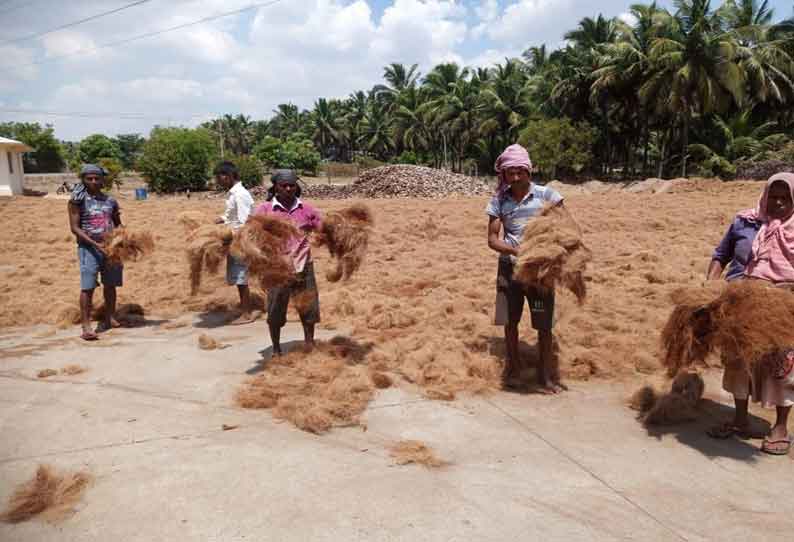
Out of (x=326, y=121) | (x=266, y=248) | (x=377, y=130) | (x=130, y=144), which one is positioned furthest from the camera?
(x=130, y=144)

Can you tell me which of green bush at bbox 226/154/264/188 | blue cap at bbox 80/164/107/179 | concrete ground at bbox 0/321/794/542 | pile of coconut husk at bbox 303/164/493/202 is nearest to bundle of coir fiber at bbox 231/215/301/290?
concrete ground at bbox 0/321/794/542

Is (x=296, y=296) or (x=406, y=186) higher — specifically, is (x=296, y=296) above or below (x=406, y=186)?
below

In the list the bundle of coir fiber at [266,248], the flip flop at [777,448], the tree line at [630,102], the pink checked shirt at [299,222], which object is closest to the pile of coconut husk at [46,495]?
the bundle of coir fiber at [266,248]

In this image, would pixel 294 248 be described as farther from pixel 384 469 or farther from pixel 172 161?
pixel 172 161

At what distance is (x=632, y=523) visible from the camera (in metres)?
2.75

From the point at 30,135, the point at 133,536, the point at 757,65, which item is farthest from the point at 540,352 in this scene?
the point at 30,135

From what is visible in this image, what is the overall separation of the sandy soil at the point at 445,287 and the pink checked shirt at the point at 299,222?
3.56 ft

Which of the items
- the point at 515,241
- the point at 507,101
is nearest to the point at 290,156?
the point at 507,101

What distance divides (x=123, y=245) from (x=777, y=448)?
5439 millimetres

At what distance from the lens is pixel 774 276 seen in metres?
3.41

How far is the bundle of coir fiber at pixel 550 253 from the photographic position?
3.91 meters

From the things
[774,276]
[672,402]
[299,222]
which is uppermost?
[299,222]

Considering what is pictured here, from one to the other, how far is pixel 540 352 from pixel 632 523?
1.83 m

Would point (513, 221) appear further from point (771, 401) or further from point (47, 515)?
point (47, 515)
